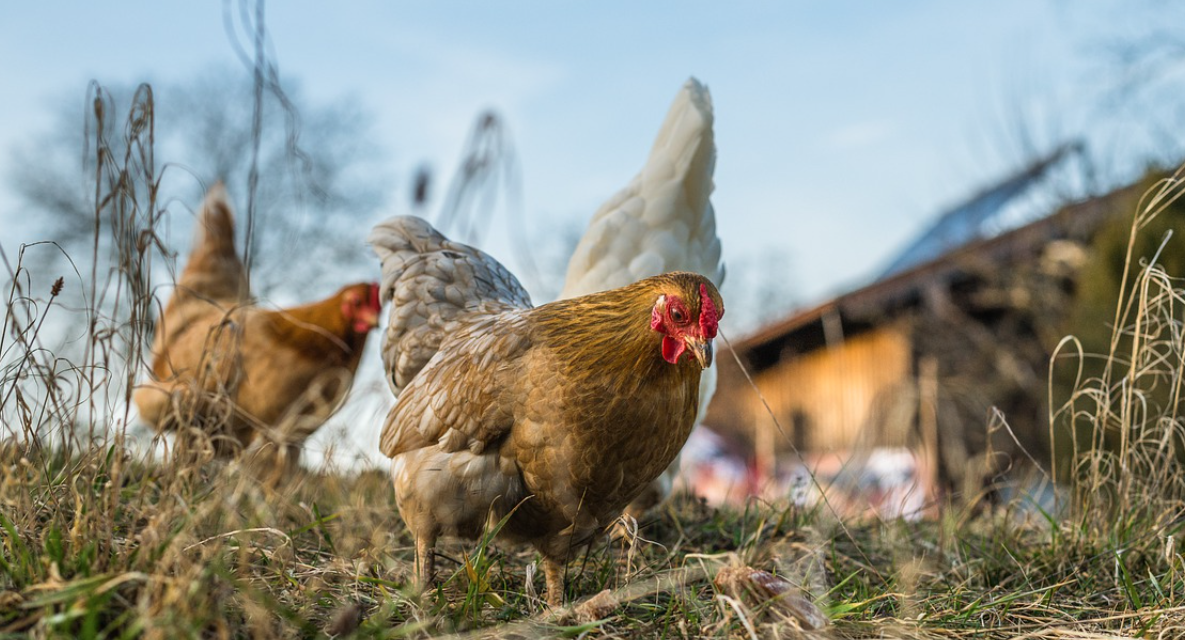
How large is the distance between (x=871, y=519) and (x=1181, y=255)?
3.19m

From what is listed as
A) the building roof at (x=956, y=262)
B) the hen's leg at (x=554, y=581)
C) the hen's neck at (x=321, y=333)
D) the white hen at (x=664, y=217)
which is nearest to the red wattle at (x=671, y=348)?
the hen's leg at (x=554, y=581)

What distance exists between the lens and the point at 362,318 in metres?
4.89

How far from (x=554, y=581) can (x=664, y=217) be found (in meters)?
2.00

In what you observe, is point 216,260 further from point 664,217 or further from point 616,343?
point 616,343

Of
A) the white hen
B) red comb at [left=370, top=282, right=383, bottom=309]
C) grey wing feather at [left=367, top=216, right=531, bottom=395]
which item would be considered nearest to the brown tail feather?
red comb at [left=370, top=282, right=383, bottom=309]

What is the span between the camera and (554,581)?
2.41m

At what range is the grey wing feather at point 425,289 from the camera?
3119mm

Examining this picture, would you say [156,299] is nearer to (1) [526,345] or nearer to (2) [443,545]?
(1) [526,345]

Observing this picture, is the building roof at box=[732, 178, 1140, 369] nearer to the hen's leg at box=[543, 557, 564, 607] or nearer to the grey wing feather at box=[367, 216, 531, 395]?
the grey wing feather at box=[367, 216, 531, 395]

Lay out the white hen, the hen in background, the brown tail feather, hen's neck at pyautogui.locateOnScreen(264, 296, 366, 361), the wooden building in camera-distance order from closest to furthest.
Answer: the white hen < the hen in background < hen's neck at pyautogui.locateOnScreen(264, 296, 366, 361) < the brown tail feather < the wooden building

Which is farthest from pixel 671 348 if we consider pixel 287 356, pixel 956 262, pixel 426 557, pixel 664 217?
pixel 956 262

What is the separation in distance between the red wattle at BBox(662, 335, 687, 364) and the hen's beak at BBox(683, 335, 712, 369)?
3cm

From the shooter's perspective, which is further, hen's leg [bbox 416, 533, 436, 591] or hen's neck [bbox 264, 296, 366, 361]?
hen's neck [bbox 264, 296, 366, 361]

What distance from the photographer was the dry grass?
1552 millimetres
